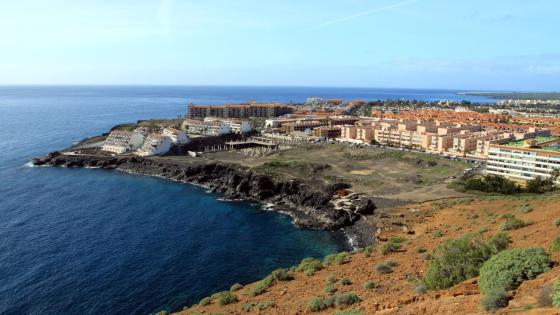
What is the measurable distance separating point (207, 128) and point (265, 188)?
5039 cm

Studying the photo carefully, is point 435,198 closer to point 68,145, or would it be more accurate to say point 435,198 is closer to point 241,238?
point 241,238

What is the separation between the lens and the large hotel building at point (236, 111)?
14588cm

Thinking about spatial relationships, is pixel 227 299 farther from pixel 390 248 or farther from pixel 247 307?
pixel 390 248

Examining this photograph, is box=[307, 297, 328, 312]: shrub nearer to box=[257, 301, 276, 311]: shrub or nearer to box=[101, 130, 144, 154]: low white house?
box=[257, 301, 276, 311]: shrub

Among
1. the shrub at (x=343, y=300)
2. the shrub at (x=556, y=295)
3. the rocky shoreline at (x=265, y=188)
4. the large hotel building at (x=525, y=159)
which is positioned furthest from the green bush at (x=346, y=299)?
the large hotel building at (x=525, y=159)

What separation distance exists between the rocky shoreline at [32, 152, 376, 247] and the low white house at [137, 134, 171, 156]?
15.2ft

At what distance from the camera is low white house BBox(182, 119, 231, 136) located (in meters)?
109

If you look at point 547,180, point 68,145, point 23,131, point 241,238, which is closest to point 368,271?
point 241,238

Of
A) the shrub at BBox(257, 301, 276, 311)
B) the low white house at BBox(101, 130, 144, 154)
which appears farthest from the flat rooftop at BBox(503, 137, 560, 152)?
the low white house at BBox(101, 130, 144, 154)

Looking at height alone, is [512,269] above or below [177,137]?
above

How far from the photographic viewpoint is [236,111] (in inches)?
6004

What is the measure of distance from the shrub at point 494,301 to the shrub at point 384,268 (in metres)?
11.3

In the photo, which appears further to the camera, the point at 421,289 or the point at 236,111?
the point at 236,111

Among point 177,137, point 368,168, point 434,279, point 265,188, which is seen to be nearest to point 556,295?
point 434,279
